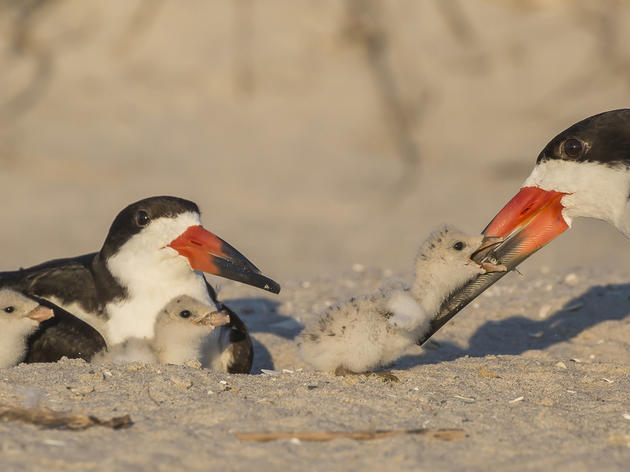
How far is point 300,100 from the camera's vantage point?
627 inches

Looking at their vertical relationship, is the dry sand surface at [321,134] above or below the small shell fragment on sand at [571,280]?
above

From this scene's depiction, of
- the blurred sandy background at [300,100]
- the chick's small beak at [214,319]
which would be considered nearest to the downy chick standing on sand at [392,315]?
the chick's small beak at [214,319]

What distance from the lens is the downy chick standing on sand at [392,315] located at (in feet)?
16.4

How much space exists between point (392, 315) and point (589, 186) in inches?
50.4

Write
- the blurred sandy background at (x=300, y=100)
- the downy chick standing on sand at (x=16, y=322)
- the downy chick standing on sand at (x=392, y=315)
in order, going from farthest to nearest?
the blurred sandy background at (x=300, y=100), the downy chick standing on sand at (x=16, y=322), the downy chick standing on sand at (x=392, y=315)

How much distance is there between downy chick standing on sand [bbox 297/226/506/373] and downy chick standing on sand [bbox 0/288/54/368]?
1.34m

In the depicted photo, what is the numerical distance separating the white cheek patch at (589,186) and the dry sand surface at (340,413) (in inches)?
33.6

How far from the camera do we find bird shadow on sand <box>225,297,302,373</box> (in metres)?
6.56

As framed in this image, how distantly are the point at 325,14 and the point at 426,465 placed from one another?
43.6 ft

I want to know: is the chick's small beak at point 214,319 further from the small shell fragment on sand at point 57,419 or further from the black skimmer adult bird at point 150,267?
the small shell fragment on sand at point 57,419

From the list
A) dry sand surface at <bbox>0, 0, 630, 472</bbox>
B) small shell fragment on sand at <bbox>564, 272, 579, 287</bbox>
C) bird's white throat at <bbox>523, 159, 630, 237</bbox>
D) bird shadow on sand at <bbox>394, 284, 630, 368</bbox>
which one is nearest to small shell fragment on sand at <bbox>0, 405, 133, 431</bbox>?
dry sand surface at <bbox>0, 0, 630, 472</bbox>

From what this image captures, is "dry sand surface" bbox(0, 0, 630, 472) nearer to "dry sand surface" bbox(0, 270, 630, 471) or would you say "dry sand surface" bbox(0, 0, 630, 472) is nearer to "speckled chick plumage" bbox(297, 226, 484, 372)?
"dry sand surface" bbox(0, 270, 630, 471)

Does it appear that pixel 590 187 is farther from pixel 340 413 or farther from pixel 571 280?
pixel 571 280

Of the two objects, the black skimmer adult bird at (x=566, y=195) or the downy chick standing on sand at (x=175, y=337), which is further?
the black skimmer adult bird at (x=566, y=195)
